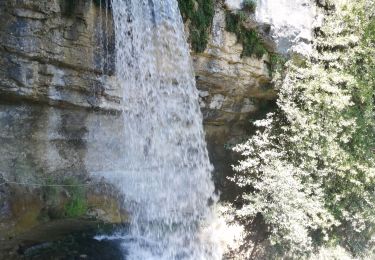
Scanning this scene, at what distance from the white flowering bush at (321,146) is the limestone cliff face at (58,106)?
1.66 m

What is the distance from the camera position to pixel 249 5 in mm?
6227

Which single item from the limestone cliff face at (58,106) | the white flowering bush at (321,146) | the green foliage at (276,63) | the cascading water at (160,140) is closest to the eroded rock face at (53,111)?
the limestone cliff face at (58,106)

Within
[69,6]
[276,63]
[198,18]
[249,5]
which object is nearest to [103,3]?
[69,6]

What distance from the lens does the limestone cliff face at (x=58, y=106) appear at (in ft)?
14.8

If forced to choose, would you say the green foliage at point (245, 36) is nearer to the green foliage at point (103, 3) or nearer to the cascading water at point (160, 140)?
the cascading water at point (160, 140)

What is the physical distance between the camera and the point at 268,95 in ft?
23.8

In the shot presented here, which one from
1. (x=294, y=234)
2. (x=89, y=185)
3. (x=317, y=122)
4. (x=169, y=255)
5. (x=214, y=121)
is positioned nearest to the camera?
(x=89, y=185)

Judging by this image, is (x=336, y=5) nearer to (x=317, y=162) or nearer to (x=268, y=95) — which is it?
(x=268, y=95)

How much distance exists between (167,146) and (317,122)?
102 inches

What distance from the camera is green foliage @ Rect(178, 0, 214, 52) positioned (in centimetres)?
565

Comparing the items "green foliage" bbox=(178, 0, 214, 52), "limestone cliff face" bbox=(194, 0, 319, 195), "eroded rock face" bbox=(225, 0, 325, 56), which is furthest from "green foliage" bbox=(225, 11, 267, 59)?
"green foliage" bbox=(178, 0, 214, 52)

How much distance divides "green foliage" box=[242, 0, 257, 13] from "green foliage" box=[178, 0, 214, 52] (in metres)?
0.60

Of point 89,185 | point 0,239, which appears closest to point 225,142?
point 89,185

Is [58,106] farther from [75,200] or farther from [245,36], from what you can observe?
[245,36]
